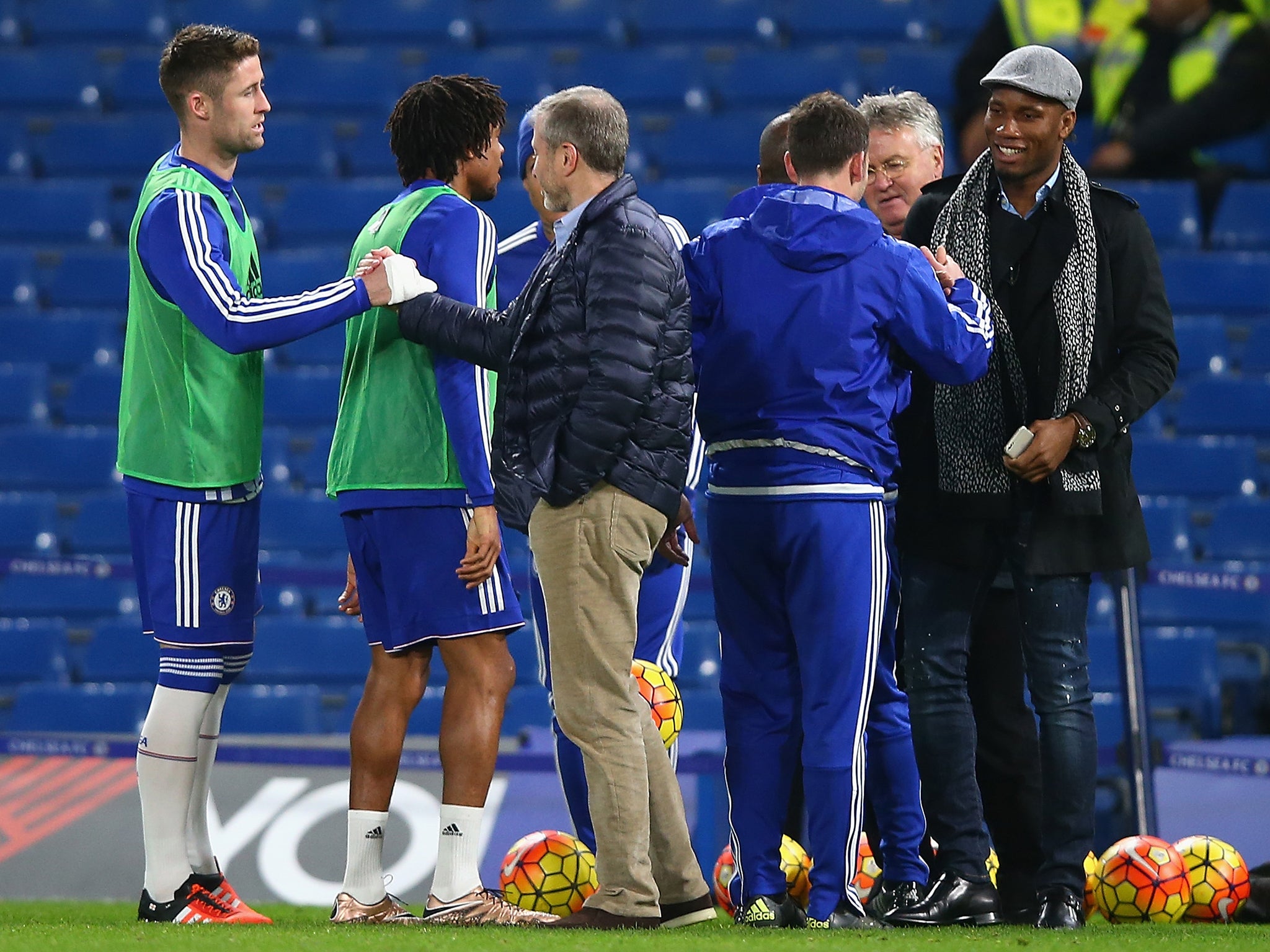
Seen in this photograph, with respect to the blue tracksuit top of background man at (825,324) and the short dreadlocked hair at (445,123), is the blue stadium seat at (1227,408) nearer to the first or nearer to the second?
the blue tracksuit top of background man at (825,324)

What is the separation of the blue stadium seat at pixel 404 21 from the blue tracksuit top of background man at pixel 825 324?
671 cm

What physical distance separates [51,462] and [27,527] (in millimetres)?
454

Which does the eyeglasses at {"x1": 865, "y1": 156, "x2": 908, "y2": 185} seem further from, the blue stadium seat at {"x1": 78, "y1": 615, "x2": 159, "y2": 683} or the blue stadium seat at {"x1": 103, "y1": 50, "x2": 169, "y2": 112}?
the blue stadium seat at {"x1": 103, "y1": 50, "x2": 169, "y2": 112}

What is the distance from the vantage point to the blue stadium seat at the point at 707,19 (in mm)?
9836

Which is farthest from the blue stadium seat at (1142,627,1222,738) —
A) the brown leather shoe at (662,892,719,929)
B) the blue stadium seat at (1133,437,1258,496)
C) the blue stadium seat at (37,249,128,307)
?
the blue stadium seat at (37,249,128,307)

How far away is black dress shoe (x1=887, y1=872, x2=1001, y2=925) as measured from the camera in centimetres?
372

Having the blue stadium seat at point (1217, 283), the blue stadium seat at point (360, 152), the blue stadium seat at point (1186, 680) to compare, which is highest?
the blue stadium seat at point (360, 152)

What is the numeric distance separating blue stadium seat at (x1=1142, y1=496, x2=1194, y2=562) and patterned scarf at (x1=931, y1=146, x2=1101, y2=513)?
3.97 meters

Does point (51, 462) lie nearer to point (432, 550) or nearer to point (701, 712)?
point (701, 712)

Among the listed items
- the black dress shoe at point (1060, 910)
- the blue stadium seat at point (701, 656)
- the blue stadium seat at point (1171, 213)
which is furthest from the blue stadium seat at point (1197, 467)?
the black dress shoe at point (1060, 910)

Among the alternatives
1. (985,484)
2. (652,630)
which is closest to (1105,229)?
(985,484)

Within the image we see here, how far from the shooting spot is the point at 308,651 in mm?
7379

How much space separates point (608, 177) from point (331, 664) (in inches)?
171

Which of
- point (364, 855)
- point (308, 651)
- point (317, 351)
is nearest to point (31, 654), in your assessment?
point (308, 651)
